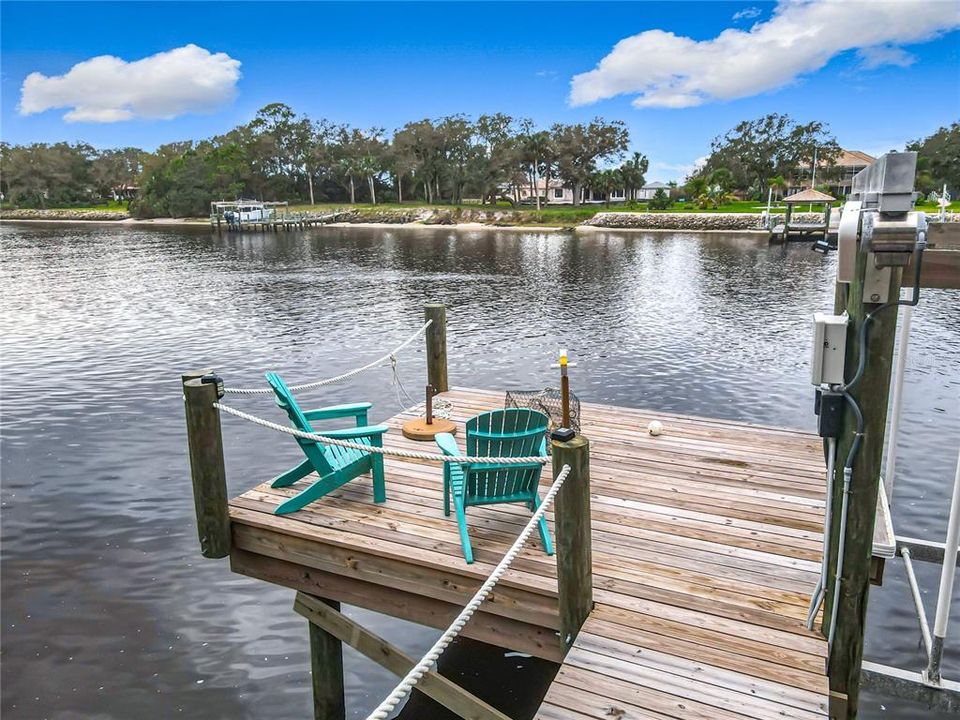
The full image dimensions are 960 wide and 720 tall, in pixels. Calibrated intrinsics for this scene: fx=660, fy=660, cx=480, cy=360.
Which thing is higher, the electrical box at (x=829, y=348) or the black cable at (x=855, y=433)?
the electrical box at (x=829, y=348)

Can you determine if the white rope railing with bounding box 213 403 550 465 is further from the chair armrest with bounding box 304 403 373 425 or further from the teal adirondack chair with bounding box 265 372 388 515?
the chair armrest with bounding box 304 403 373 425

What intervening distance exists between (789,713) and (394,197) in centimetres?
10323

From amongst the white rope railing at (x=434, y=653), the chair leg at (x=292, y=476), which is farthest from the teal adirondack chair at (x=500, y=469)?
the chair leg at (x=292, y=476)

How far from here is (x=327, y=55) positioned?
178375mm

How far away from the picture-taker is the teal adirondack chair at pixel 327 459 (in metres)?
5.32

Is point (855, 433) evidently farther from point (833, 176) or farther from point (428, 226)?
point (833, 176)

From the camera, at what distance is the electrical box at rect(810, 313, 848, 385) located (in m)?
3.21

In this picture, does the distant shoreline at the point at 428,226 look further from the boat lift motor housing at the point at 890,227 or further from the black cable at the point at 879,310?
the boat lift motor housing at the point at 890,227

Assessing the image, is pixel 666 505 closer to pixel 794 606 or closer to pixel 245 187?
pixel 794 606

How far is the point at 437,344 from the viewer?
8.59 meters

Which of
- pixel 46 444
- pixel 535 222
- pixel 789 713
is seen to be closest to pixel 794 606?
pixel 789 713

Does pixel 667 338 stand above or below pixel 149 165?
below

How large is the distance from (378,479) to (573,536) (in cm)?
221

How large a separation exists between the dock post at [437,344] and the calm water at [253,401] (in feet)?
10.5
